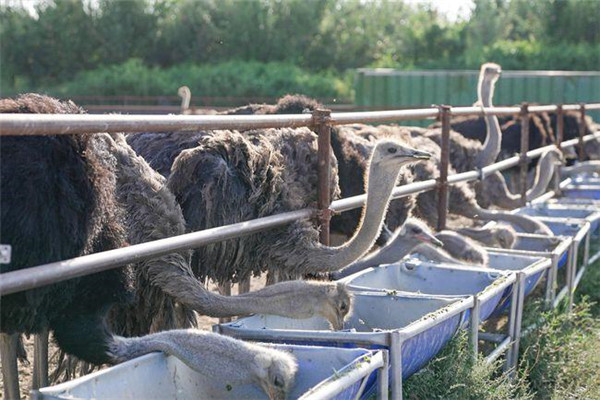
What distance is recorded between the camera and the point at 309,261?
15.6ft

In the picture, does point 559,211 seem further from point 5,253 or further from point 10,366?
point 5,253

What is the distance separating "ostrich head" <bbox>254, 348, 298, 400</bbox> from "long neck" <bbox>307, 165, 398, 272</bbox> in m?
1.72

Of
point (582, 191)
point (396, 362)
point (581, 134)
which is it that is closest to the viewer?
point (396, 362)

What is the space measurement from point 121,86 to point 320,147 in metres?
24.7

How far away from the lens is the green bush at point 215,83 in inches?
1094

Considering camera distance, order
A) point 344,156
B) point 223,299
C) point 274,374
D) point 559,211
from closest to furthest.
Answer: point 274,374
point 223,299
point 344,156
point 559,211

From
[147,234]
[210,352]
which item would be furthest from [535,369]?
[210,352]

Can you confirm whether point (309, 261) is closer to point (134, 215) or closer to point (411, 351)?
point (134, 215)

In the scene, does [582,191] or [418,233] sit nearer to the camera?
[418,233]

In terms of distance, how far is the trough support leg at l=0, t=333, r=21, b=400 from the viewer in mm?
3734

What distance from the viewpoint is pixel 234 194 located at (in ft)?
15.4

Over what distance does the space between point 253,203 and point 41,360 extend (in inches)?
51.3

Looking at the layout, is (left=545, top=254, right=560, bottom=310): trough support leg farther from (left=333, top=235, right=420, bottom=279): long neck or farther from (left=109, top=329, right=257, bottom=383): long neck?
(left=109, top=329, right=257, bottom=383): long neck

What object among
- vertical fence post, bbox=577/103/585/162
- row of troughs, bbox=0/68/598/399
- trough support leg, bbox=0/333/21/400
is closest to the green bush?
vertical fence post, bbox=577/103/585/162
